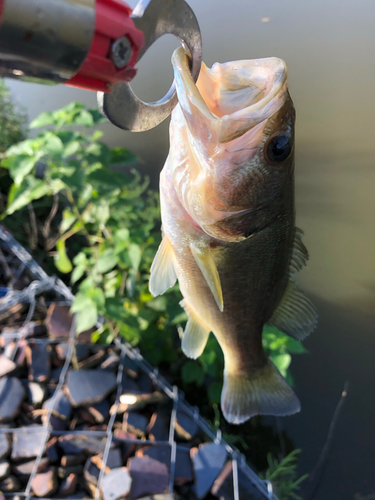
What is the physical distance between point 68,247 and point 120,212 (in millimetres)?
995

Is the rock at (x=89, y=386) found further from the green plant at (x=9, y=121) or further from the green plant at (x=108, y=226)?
the green plant at (x=9, y=121)

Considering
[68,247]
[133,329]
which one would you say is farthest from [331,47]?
[68,247]

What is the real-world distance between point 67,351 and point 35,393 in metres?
0.21

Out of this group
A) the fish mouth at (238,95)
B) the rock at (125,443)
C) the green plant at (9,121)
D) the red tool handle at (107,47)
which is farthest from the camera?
the green plant at (9,121)

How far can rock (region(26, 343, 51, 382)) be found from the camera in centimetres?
152

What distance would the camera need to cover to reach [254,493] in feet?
4.01

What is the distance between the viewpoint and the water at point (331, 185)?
3.15ft

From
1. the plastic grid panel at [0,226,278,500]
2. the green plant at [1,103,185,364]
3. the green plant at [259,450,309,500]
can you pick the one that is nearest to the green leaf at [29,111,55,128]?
the green plant at [1,103,185,364]

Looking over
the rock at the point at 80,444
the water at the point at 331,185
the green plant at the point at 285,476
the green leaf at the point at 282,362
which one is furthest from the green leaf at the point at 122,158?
the green plant at the point at 285,476

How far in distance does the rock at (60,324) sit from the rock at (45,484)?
21.5 inches

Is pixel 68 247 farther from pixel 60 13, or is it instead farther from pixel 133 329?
pixel 60 13

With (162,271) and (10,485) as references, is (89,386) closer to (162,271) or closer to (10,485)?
(10,485)

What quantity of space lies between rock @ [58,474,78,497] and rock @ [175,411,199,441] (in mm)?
409

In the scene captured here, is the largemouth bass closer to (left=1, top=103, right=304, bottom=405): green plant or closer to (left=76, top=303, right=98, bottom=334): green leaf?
(left=1, top=103, right=304, bottom=405): green plant
